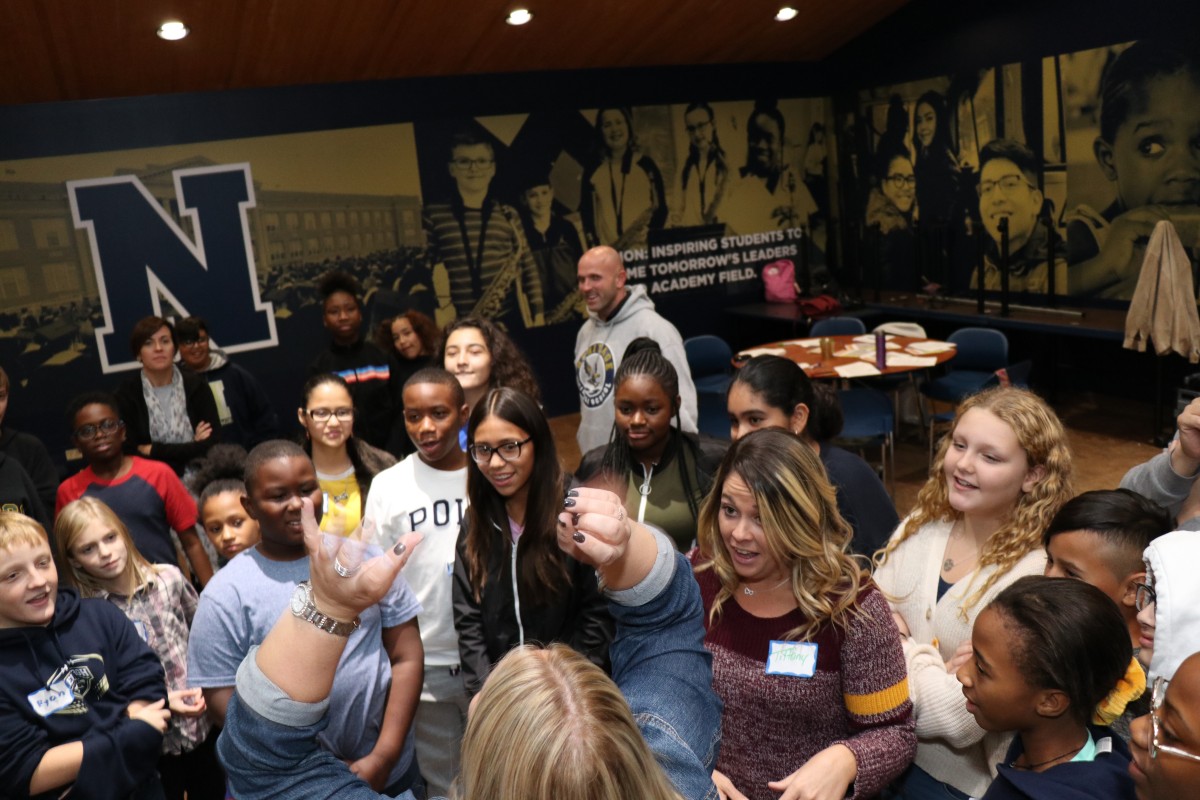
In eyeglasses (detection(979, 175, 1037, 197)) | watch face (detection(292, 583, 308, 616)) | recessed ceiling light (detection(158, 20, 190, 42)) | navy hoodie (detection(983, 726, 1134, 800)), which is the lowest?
navy hoodie (detection(983, 726, 1134, 800))

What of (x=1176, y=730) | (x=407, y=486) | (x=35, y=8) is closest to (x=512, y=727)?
(x=1176, y=730)

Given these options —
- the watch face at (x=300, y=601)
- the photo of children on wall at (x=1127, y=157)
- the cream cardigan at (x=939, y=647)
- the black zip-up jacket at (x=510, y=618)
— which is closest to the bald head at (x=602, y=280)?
the black zip-up jacket at (x=510, y=618)

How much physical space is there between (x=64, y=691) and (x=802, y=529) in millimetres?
1772

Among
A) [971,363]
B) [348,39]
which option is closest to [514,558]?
[971,363]

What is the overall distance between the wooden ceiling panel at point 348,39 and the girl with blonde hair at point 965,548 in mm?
5445

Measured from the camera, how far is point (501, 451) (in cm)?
244

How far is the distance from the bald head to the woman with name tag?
2.57 m

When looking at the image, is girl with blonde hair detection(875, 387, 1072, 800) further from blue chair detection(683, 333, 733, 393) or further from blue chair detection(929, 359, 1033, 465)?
blue chair detection(683, 333, 733, 393)

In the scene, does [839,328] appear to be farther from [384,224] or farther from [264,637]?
[264,637]

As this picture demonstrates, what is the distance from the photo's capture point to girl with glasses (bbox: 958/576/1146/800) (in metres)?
1.63

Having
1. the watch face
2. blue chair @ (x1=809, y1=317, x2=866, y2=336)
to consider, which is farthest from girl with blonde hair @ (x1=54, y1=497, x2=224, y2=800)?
blue chair @ (x1=809, y1=317, x2=866, y2=336)

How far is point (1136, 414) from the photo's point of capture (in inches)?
302

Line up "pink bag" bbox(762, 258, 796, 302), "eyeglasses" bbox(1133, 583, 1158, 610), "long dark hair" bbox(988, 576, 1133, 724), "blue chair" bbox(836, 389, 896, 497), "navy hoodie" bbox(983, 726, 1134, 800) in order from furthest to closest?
"pink bag" bbox(762, 258, 796, 302), "blue chair" bbox(836, 389, 896, 497), "eyeglasses" bbox(1133, 583, 1158, 610), "long dark hair" bbox(988, 576, 1133, 724), "navy hoodie" bbox(983, 726, 1134, 800)

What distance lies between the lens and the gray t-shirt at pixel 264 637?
2.13m
